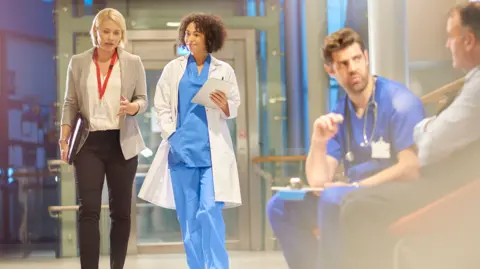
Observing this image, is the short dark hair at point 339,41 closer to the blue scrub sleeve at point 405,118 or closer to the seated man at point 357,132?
the seated man at point 357,132

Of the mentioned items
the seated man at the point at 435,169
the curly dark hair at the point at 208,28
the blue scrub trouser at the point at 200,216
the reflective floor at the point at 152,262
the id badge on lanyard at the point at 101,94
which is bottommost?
the reflective floor at the point at 152,262

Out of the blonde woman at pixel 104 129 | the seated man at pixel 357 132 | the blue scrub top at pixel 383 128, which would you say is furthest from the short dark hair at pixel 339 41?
the blonde woman at pixel 104 129

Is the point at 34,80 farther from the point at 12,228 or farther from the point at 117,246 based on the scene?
the point at 117,246

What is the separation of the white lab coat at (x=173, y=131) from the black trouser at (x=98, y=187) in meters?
0.13

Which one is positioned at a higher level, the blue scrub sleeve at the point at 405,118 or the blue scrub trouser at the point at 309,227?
the blue scrub sleeve at the point at 405,118

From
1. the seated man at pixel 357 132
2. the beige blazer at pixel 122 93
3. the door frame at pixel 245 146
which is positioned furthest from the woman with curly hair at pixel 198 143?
the door frame at pixel 245 146

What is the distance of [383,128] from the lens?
137 centimetres

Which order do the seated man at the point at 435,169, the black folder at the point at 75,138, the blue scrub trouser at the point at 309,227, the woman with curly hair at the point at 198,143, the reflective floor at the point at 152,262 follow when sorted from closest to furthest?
the seated man at the point at 435,169 → the blue scrub trouser at the point at 309,227 → the black folder at the point at 75,138 → the woman with curly hair at the point at 198,143 → the reflective floor at the point at 152,262

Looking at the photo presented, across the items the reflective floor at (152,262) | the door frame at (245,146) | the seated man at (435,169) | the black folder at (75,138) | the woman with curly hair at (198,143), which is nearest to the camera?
the seated man at (435,169)

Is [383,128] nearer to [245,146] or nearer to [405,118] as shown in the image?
[405,118]

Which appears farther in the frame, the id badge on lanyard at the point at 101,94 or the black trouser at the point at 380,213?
the id badge on lanyard at the point at 101,94

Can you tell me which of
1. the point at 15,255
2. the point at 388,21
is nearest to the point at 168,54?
the point at 15,255

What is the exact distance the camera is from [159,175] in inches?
106

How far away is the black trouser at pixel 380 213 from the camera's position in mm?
1331
